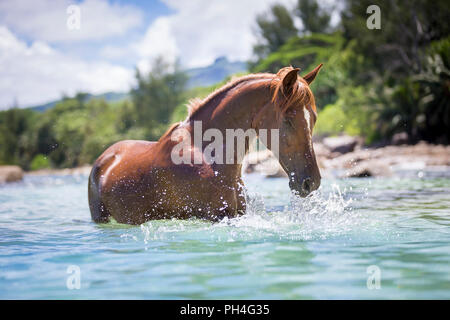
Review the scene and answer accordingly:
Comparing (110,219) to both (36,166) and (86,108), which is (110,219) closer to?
(36,166)

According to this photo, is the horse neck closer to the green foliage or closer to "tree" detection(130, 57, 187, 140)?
the green foliage

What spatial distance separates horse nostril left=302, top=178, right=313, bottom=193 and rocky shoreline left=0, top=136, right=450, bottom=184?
791 cm

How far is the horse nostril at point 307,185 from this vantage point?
3.57m

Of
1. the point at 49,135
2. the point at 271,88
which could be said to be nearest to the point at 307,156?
the point at 271,88

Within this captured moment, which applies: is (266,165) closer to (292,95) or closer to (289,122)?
(289,122)

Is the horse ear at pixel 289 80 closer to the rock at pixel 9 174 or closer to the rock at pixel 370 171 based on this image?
the rock at pixel 370 171

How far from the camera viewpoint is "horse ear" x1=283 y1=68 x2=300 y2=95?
137 inches

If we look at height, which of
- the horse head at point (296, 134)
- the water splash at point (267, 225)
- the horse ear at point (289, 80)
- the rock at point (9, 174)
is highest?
the horse ear at point (289, 80)

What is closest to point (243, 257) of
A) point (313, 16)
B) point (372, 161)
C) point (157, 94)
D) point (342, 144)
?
point (372, 161)

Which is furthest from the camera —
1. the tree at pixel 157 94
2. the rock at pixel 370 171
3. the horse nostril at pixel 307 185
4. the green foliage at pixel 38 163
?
the tree at pixel 157 94

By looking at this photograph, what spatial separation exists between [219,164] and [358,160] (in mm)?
12635

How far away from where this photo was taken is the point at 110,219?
467cm

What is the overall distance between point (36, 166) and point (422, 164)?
38.2m

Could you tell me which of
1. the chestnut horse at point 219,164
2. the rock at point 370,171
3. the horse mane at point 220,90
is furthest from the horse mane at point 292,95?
the rock at point 370,171
